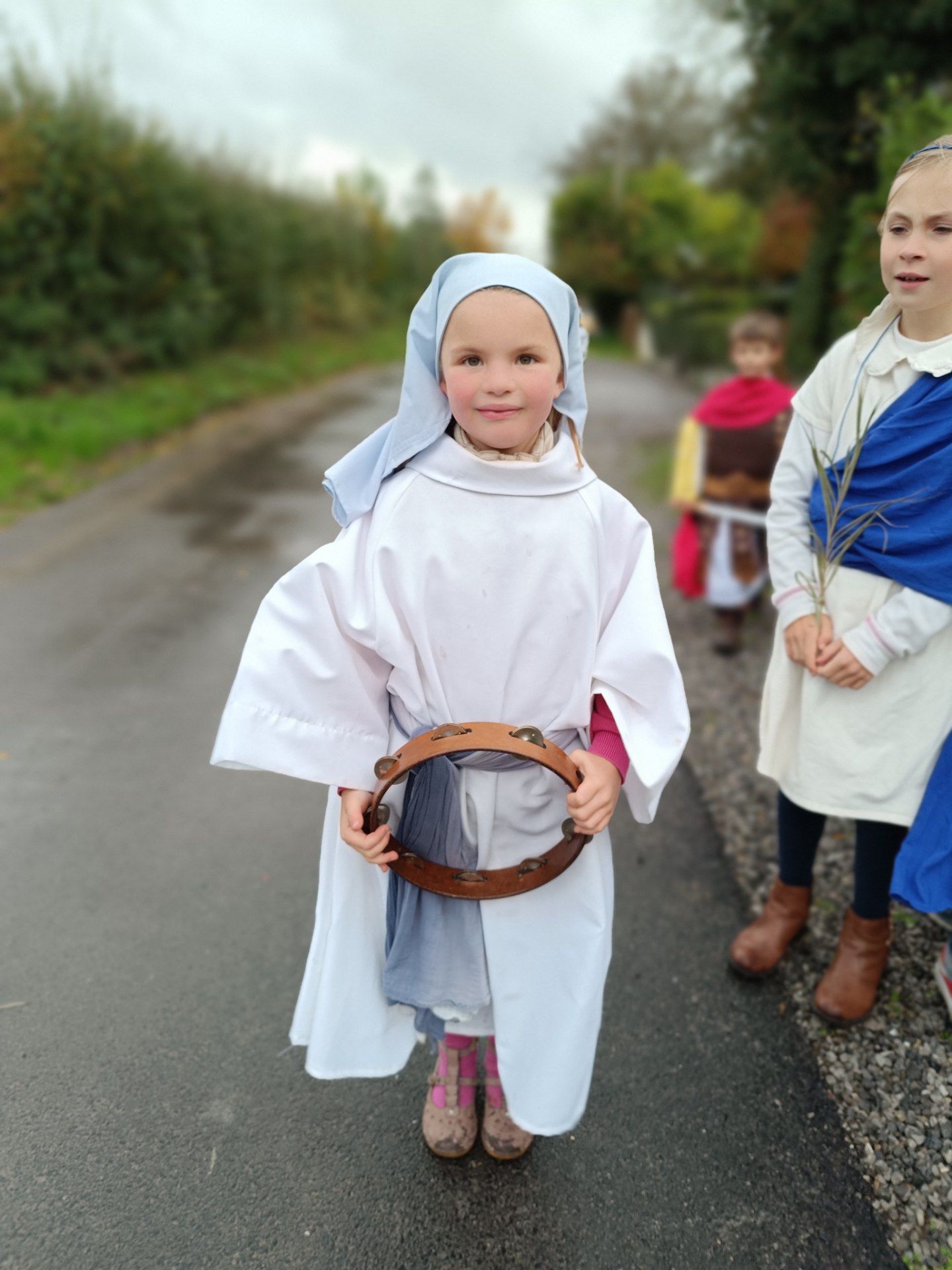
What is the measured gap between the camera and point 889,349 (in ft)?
7.28

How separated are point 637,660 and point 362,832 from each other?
63cm

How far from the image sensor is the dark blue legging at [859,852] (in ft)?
8.16

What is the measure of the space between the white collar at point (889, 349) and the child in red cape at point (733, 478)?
248cm

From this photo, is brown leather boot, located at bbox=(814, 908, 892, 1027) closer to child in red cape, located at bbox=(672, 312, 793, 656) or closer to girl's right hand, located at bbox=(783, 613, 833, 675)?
girl's right hand, located at bbox=(783, 613, 833, 675)

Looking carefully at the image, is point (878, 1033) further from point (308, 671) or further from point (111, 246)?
point (111, 246)

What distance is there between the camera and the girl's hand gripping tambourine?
170cm

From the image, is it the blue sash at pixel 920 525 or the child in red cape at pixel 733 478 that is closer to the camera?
the blue sash at pixel 920 525

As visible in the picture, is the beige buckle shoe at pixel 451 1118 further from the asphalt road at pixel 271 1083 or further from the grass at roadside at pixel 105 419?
the grass at roadside at pixel 105 419

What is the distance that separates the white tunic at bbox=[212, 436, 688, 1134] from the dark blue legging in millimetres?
900

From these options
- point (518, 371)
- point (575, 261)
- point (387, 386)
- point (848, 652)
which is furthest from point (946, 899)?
point (575, 261)

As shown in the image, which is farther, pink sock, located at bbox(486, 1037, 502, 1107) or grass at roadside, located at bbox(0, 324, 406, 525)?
grass at roadside, located at bbox(0, 324, 406, 525)

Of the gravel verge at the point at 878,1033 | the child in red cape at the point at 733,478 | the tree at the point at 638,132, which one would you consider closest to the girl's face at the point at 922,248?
the gravel verge at the point at 878,1033

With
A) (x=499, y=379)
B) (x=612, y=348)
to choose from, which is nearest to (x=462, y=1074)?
(x=499, y=379)

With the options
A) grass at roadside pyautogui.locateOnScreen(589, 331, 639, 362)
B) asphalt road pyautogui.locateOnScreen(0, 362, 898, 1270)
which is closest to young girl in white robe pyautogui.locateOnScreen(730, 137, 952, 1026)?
asphalt road pyautogui.locateOnScreen(0, 362, 898, 1270)
